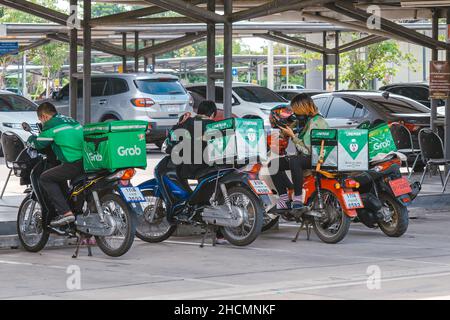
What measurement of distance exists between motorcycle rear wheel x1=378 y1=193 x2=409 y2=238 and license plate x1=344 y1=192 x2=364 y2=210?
77cm

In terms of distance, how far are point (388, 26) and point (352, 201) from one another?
7123mm

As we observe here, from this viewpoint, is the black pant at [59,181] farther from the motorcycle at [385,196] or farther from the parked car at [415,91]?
the parked car at [415,91]

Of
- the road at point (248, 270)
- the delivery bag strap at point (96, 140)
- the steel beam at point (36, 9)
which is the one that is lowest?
the road at point (248, 270)

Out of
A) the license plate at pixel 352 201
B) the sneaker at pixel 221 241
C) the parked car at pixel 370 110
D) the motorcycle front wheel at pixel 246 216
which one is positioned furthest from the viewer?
the parked car at pixel 370 110

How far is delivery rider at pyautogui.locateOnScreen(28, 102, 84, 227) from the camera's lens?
11828mm

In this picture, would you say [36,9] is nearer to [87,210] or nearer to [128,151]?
[128,151]

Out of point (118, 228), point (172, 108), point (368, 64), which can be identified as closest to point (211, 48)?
point (118, 228)

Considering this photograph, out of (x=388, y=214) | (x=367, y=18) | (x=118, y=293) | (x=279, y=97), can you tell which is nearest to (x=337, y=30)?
(x=279, y=97)

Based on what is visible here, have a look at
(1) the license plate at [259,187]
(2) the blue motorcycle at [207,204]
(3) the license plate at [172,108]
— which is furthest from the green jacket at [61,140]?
(3) the license plate at [172,108]

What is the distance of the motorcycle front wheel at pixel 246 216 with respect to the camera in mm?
12102

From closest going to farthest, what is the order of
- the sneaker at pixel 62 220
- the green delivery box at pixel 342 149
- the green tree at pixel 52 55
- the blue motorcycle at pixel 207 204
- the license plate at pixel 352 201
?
the sneaker at pixel 62 220, the blue motorcycle at pixel 207 204, the license plate at pixel 352 201, the green delivery box at pixel 342 149, the green tree at pixel 52 55

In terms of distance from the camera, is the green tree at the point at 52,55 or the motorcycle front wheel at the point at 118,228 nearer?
the motorcycle front wheel at the point at 118,228

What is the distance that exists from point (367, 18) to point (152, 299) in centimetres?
998

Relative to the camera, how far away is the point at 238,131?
1241cm
